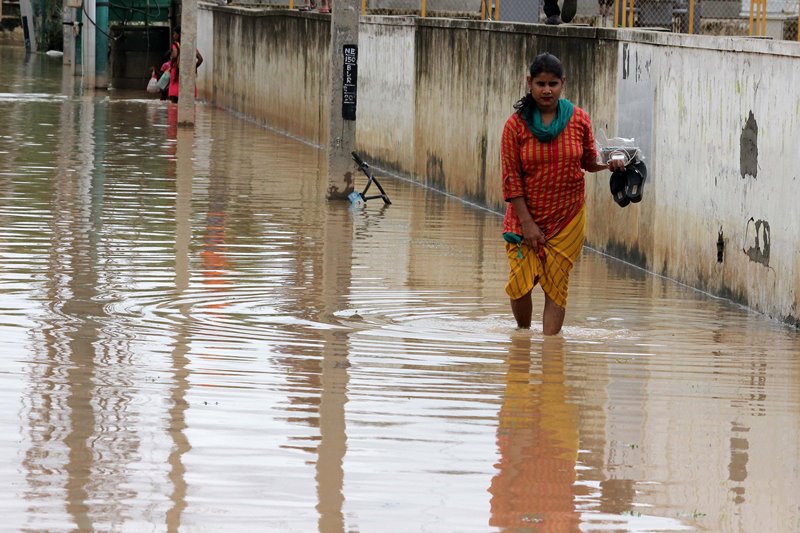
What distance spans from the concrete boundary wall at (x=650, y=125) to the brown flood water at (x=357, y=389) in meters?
0.35

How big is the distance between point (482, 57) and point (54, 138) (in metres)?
7.70

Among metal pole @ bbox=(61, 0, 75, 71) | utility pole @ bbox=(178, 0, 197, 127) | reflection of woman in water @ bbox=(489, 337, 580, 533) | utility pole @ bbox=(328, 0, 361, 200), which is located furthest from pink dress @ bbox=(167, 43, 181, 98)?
reflection of woman in water @ bbox=(489, 337, 580, 533)

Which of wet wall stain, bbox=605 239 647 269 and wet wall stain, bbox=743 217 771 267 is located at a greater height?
wet wall stain, bbox=743 217 771 267

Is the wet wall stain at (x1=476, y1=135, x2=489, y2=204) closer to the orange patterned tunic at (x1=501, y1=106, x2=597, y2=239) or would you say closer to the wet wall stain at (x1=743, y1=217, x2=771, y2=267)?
the wet wall stain at (x1=743, y1=217, x2=771, y2=267)

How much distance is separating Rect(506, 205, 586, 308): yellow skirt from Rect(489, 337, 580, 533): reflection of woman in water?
1.43 ft

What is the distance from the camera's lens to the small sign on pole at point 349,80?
671 inches

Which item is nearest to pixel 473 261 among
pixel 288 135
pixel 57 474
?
pixel 57 474

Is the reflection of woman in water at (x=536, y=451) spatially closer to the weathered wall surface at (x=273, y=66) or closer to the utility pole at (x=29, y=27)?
the weathered wall surface at (x=273, y=66)

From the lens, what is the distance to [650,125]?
1334 cm

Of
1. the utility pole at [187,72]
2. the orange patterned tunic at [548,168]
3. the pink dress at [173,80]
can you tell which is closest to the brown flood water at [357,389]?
the orange patterned tunic at [548,168]

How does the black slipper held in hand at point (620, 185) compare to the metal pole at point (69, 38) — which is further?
the metal pole at point (69, 38)

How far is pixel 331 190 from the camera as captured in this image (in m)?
17.1

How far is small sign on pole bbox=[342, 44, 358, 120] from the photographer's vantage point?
1703 centimetres

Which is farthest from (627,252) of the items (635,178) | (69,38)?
(69,38)
